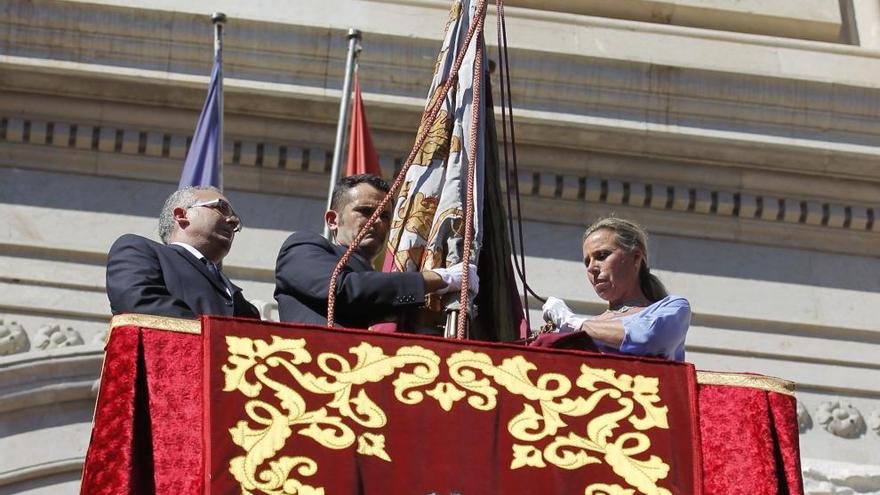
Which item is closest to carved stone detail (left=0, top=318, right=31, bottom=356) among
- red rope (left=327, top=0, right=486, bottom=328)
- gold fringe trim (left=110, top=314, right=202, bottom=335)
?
red rope (left=327, top=0, right=486, bottom=328)

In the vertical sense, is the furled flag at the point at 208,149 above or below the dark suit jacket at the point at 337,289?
above

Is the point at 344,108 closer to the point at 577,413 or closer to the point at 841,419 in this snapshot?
the point at 841,419

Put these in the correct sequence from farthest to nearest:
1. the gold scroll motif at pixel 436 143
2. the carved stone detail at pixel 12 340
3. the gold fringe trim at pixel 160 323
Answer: the carved stone detail at pixel 12 340 → the gold scroll motif at pixel 436 143 → the gold fringe trim at pixel 160 323

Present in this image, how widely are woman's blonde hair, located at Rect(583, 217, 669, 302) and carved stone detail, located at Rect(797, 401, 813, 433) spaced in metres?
3.44

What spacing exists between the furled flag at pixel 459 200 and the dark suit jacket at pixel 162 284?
66 cm

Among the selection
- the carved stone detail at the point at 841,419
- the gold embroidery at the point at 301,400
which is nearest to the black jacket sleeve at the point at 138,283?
the gold embroidery at the point at 301,400

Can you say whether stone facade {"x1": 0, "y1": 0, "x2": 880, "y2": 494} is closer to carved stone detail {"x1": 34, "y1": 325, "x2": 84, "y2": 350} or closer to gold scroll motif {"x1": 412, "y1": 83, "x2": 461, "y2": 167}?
carved stone detail {"x1": 34, "y1": 325, "x2": 84, "y2": 350}

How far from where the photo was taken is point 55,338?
31.5 feet

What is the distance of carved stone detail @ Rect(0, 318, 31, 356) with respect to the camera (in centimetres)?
956

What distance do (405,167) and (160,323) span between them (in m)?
1.12

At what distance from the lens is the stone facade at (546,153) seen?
33.3ft

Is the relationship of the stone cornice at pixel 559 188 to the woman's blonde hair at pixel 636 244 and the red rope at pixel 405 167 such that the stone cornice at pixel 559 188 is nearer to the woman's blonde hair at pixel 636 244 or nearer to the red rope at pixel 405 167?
the red rope at pixel 405 167

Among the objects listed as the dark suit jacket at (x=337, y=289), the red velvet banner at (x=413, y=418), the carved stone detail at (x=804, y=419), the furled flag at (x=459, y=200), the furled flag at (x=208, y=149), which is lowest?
the red velvet banner at (x=413, y=418)

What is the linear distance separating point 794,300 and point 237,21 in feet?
9.22
